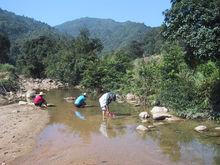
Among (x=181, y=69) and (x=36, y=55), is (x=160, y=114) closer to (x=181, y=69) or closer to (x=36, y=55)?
(x=181, y=69)

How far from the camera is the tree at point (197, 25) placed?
1753 centimetres

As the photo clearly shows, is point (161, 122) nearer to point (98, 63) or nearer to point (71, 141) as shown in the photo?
point (71, 141)

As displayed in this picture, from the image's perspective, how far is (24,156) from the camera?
1416cm

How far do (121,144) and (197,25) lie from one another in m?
7.16

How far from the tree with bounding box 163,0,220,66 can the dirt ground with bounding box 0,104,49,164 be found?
8879 mm

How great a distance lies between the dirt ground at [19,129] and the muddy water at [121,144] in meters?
0.47

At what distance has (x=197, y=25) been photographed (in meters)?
18.5

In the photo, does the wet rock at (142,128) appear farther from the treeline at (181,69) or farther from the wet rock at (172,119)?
the treeline at (181,69)

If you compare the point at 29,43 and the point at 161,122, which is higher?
the point at 29,43

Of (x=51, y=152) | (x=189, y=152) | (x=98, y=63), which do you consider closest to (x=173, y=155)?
(x=189, y=152)

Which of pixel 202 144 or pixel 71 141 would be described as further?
pixel 71 141

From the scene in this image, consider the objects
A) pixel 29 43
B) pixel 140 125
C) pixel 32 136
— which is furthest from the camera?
pixel 29 43

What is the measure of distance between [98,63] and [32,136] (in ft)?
71.5

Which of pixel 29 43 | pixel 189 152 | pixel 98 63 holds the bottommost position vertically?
pixel 189 152
